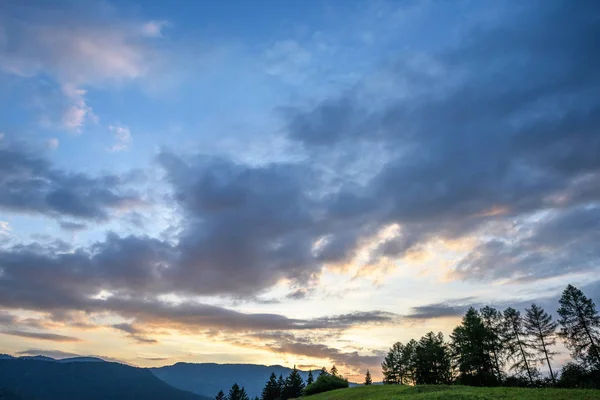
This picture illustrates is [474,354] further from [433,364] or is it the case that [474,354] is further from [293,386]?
[293,386]

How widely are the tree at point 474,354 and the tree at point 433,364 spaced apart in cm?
1259

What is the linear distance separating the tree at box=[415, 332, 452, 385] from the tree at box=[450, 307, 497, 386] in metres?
12.6

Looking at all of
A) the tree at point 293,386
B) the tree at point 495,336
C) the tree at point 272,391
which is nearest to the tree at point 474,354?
the tree at point 495,336

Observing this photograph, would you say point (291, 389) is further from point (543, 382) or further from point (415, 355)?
point (543, 382)

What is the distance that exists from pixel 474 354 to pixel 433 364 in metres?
19.8

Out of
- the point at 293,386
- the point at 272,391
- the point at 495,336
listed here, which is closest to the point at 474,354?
the point at 495,336

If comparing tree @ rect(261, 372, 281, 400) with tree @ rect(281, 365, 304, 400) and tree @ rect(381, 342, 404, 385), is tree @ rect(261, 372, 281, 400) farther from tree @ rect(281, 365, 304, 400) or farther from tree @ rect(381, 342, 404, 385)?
tree @ rect(381, 342, 404, 385)

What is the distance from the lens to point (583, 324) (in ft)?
193

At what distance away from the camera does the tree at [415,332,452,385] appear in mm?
89375

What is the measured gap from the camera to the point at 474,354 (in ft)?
242

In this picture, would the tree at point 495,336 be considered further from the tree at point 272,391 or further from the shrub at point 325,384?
the tree at point 272,391

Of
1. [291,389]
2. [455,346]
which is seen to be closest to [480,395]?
[455,346]

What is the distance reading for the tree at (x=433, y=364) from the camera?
293 feet

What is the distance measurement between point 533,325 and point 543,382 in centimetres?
1013
